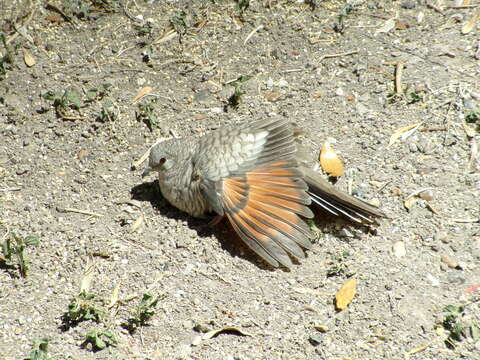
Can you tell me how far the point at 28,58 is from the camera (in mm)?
6438

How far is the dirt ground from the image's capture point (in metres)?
4.34

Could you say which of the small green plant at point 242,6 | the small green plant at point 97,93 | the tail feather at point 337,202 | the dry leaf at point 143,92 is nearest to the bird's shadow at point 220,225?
the tail feather at point 337,202

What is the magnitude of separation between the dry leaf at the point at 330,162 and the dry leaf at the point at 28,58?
3.27 metres

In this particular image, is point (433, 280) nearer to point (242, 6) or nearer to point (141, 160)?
point (141, 160)

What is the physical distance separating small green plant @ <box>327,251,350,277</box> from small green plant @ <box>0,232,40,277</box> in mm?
2388

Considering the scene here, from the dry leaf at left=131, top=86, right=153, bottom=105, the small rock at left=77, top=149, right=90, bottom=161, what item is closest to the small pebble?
the dry leaf at left=131, top=86, right=153, bottom=105

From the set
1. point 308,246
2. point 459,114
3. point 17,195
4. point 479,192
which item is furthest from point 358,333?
point 17,195

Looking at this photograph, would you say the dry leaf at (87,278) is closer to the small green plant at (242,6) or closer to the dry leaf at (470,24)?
the small green plant at (242,6)

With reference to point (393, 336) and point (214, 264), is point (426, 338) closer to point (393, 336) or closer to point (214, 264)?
point (393, 336)

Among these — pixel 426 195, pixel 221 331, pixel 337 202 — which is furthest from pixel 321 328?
pixel 426 195

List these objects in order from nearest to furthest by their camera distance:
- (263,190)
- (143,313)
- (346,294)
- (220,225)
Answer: (143,313) → (346,294) → (263,190) → (220,225)

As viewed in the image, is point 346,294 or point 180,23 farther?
point 180,23

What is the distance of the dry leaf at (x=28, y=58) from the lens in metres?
6.39

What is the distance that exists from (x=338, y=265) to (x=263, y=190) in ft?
2.73
